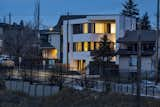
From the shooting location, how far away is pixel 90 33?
66.6m

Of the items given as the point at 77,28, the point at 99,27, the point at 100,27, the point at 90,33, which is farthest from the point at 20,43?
the point at 100,27

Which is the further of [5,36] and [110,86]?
[5,36]

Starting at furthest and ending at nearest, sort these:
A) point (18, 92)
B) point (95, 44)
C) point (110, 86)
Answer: point (95, 44) < point (18, 92) < point (110, 86)

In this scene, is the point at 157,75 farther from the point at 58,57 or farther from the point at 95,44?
the point at 58,57

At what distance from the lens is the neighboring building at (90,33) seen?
218 feet

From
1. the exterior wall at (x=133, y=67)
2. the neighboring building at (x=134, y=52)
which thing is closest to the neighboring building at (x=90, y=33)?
the neighboring building at (x=134, y=52)

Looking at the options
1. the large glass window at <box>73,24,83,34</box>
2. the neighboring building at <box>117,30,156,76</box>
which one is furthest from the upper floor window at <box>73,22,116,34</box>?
the neighboring building at <box>117,30,156,76</box>

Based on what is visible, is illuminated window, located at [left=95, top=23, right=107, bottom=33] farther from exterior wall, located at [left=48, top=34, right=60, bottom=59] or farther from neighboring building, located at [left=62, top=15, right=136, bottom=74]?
exterior wall, located at [left=48, top=34, right=60, bottom=59]

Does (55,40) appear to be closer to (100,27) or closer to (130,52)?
(100,27)

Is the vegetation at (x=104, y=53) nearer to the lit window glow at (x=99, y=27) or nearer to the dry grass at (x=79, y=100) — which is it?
the lit window glow at (x=99, y=27)

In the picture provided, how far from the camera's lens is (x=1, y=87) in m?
44.2

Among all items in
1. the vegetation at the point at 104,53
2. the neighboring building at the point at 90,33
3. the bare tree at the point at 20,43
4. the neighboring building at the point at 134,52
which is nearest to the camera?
the neighboring building at the point at 134,52

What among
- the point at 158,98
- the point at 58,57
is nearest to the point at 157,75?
the point at 158,98

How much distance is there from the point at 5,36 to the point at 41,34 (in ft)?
22.9
